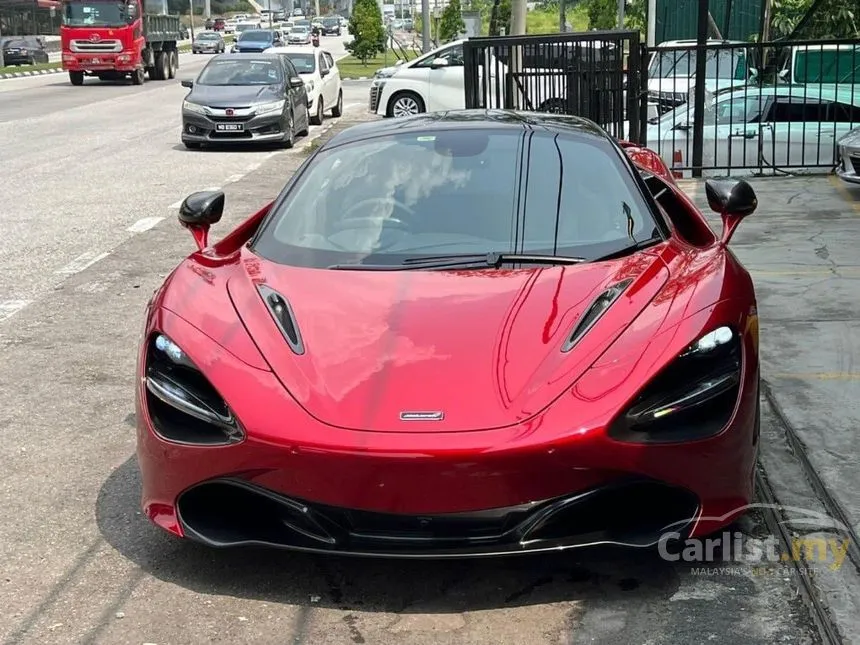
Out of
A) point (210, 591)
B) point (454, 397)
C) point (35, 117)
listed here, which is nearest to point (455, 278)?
point (454, 397)

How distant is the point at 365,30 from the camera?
54.8 metres

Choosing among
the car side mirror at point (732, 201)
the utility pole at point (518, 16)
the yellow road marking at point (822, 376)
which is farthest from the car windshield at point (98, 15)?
the car side mirror at point (732, 201)

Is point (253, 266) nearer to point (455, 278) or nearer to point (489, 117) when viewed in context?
point (455, 278)

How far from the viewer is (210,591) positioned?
12.3ft

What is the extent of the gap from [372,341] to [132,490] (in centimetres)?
138

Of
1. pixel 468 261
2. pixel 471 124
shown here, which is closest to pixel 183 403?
pixel 468 261

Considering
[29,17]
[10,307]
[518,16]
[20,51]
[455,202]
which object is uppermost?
[29,17]

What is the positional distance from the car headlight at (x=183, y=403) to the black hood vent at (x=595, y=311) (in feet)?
3.52

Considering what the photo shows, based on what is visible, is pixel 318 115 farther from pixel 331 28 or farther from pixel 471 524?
pixel 331 28

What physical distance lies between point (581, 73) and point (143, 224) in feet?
16.9

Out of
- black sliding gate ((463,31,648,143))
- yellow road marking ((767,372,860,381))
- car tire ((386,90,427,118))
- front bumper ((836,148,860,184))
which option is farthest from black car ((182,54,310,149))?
yellow road marking ((767,372,860,381))

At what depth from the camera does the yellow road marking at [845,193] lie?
36.5ft

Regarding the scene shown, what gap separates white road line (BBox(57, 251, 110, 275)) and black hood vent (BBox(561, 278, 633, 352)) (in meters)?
5.96

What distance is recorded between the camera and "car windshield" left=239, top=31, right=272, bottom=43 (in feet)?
182
